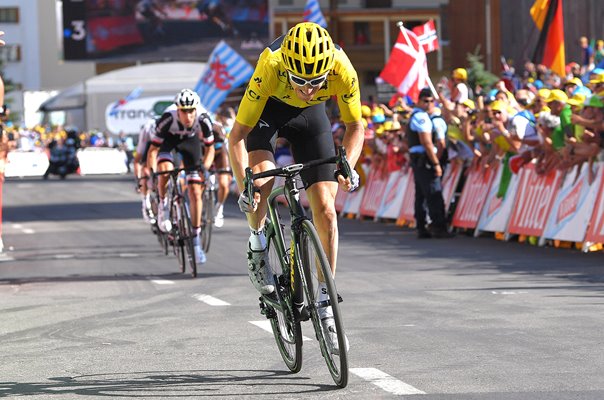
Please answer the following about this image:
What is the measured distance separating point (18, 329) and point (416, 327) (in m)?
2.80

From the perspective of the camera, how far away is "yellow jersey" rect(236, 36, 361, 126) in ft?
27.1

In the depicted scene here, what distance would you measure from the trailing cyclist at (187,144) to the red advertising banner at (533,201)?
163 inches

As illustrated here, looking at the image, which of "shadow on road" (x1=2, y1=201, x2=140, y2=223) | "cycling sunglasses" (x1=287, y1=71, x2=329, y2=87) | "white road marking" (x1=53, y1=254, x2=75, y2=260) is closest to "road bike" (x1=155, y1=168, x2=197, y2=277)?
"white road marking" (x1=53, y1=254, x2=75, y2=260)

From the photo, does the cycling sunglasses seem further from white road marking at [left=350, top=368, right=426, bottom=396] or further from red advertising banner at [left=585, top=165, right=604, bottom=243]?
red advertising banner at [left=585, top=165, right=604, bottom=243]

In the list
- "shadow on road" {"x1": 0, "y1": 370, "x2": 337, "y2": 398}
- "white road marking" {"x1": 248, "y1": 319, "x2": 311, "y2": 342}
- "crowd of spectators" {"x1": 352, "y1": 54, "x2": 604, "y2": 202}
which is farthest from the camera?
"crowd of spectators" {"x1": 352, "y1": 54, "x2": 604, "y2": 202}

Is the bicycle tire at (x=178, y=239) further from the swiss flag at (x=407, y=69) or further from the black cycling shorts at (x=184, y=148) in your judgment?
the swiss flag at (x=407, y=69)

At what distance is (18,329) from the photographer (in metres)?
10.8

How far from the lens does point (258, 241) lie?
338 inches

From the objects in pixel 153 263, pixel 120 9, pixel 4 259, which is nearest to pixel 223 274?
pixel 153 263

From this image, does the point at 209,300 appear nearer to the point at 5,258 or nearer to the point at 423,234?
the point at 5,258

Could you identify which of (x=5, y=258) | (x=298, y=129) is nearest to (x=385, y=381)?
(x=298, y=129)

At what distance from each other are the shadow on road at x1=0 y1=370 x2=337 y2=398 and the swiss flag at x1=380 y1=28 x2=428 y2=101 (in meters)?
17.4

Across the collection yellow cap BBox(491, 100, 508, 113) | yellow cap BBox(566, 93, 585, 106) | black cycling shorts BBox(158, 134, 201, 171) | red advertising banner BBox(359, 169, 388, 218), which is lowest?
red advertising banner BBox(359, 169, 388, 218)

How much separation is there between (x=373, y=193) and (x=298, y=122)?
17476mm
